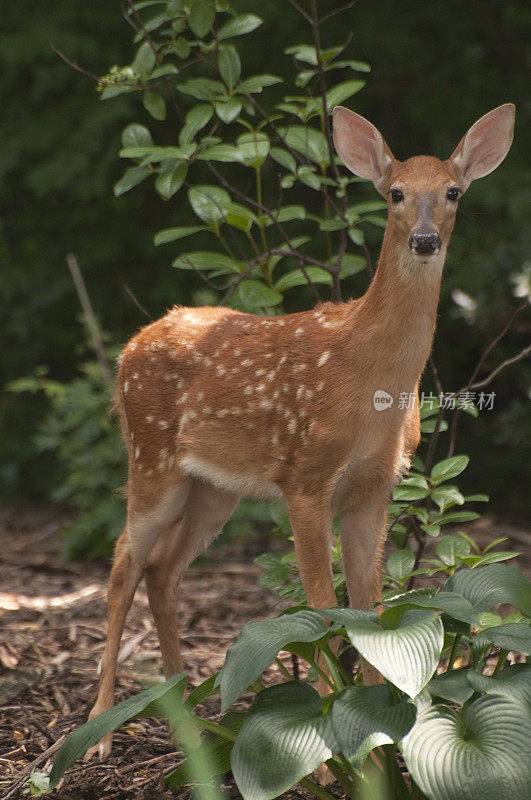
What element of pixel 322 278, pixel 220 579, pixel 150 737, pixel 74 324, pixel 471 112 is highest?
pixel 471 112

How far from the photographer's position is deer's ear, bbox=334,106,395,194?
10.9 ft

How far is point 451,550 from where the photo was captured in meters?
3.40

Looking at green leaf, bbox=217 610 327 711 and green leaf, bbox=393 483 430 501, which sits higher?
green leaf, bbox=393 483 430 501

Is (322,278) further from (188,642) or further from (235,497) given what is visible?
(188,642)

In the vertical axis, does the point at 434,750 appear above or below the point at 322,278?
below

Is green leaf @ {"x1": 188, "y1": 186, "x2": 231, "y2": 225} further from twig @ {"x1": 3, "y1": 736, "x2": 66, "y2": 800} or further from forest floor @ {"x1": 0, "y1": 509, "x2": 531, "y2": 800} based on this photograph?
twig @ {"x1": 3, "y1": 736, "x2": 66, "y2": 800}

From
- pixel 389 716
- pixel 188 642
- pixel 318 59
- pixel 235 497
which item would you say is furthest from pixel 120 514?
pixel 389 716

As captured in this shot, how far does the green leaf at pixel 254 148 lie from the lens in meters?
3.77

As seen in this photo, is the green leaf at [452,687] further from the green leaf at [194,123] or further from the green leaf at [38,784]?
the green leaf at [194,123]

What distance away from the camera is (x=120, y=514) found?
230 inches

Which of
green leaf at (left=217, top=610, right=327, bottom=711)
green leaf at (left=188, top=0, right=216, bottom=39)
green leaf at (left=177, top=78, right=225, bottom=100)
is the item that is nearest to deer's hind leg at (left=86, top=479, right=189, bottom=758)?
green leaf at (left=217, top=610, right=327, bottom=711)

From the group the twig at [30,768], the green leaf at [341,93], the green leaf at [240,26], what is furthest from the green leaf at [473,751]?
the green leaf at [240,26]

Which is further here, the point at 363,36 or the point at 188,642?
the point at 363,36

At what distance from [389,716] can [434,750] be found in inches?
6.6
